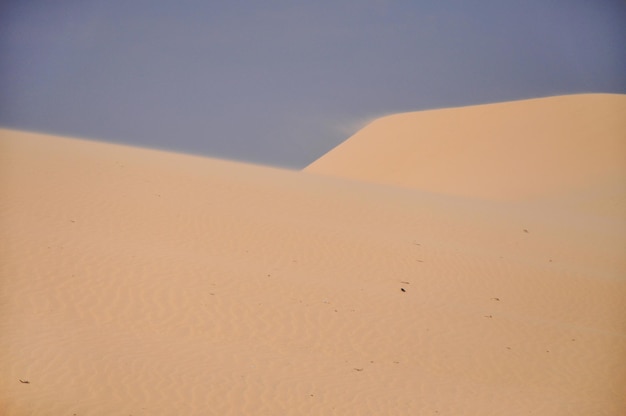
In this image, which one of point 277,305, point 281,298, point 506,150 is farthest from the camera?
point 506,150

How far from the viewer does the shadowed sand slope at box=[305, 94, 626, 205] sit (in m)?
36.3

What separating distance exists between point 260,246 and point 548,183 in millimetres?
24846

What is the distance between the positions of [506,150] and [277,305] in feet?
113

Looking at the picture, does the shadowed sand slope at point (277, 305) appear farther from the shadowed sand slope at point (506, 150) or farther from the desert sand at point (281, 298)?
the shadowed sand slope at point (506, 150)

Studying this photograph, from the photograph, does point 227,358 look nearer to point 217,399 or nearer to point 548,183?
point 217,399

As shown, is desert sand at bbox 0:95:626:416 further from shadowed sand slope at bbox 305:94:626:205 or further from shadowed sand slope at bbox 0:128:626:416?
shadowed sand slope at bbox 305:94:626:205

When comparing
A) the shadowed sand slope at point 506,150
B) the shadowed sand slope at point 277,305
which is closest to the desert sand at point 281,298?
the shadowed sand slope at point 277,305

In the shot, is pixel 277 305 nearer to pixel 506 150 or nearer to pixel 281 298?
pixel 281 298

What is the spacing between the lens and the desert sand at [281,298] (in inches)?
323

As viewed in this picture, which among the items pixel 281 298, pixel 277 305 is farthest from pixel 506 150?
pixel 277 305

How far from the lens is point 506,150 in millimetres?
43000

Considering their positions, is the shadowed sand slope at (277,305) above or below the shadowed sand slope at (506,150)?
below

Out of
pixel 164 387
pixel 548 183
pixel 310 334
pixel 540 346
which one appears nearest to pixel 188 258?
pixel 310 334

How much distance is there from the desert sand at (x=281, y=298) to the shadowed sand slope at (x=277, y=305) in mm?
40
